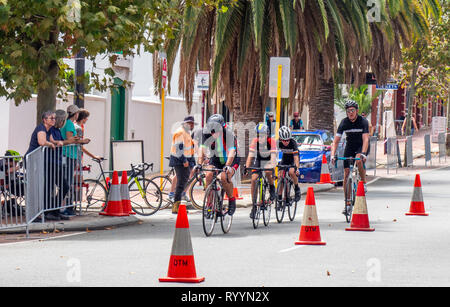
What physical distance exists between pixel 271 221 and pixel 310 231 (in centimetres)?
378

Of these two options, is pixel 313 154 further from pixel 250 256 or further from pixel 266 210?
pixel 250 256

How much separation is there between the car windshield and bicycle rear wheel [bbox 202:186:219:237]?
506 inches

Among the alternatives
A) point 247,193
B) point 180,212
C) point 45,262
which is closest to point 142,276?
point 180,212

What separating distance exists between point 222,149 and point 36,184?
2.71 meters

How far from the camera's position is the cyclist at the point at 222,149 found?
1410 cm

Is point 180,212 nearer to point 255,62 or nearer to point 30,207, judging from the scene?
point 30,207

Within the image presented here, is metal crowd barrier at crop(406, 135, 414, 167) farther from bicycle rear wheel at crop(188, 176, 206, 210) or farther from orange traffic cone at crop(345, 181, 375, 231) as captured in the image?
orange traffic cone at crop(345, 181, 375, 231)

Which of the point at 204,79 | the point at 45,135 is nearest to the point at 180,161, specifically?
the point at 45,135

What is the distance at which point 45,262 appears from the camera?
35.6 feet

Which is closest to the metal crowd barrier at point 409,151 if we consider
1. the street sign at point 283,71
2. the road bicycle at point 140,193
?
the street sign at point 283,71

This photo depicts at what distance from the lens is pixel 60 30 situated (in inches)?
592

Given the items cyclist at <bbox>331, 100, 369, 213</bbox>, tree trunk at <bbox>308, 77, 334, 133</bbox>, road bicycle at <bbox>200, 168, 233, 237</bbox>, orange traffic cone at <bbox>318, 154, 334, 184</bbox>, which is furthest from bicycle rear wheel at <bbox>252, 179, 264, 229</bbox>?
tree trunk at <bbox>308, 77, 334, 133</bbox>

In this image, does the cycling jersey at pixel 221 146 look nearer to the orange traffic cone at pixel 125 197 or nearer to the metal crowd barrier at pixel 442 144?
the orange traffic cone at pixel 125 197

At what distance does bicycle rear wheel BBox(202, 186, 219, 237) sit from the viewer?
13.7 meters
